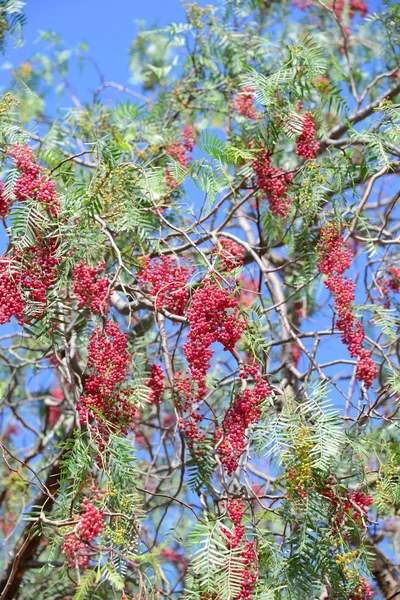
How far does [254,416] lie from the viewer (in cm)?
238

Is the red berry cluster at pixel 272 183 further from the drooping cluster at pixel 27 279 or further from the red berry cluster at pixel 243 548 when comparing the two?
the red berry cluster at pixel 243 548

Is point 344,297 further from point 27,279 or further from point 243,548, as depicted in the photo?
point 27,279

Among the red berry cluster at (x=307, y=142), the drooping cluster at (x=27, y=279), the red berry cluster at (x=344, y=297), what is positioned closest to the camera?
the drooping cluster at (x=27, y=279)

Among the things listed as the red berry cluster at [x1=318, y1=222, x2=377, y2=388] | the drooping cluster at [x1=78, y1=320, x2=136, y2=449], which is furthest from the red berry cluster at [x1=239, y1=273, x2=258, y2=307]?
the drooping cluster at [x1=78, y1=320, x2=136, y2=449]

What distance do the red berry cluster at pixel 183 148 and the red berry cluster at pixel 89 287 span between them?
4.26 ft

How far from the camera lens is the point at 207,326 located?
7.52 ft

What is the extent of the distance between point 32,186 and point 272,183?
96 centimetres

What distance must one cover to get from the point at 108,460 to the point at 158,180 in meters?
1.10

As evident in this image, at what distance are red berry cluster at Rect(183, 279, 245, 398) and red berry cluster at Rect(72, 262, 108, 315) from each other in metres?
0.33

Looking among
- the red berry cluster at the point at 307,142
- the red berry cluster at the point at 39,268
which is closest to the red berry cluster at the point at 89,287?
the red berry cluster at the point at 39,268

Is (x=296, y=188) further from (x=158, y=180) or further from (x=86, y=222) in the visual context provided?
(x=86, y=222)

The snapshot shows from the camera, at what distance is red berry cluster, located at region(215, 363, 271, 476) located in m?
2.34

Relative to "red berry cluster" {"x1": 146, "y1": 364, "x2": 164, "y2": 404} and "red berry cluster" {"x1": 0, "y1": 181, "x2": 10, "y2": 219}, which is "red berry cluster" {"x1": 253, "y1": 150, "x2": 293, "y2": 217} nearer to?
"red berry cluster" {"x1": 146, "y1": 364, "x2": 164, "y2": 404}

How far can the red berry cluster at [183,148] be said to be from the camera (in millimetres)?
3754
